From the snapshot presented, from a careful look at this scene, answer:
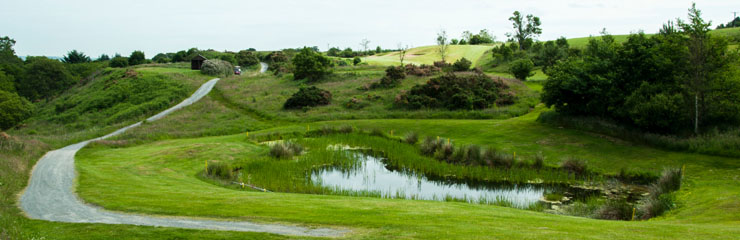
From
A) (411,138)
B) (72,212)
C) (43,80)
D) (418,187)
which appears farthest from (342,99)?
(43,80)

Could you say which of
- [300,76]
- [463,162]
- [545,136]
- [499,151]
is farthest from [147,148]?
[300,76]

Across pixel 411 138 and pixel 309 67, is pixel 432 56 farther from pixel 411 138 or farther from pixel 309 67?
pixel 411 138

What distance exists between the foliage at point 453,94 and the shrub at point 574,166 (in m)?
21.5

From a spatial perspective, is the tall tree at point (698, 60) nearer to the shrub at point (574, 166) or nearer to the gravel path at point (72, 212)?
the shrub at point (574, 166)

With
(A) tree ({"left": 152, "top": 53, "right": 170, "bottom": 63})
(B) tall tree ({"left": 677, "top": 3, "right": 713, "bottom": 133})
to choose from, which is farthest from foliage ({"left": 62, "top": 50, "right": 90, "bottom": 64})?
(B) tall tree ({"left": 677, "top": 3, "right": 713, "bottom": 133})

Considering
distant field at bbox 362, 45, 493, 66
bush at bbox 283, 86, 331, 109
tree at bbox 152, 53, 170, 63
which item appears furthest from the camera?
tree at bbox 152, 53, 170, 63

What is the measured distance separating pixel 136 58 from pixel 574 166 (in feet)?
388

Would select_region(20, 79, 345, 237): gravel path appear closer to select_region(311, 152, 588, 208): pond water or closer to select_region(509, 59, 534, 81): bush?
select_region(311, 152, 588, 208): pond water

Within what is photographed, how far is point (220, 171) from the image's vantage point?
84.6 ft

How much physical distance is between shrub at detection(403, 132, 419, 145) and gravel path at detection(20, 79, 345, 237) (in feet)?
70.4

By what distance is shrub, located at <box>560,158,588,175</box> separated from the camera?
23969 mm

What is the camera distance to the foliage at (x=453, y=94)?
4662 centimetres

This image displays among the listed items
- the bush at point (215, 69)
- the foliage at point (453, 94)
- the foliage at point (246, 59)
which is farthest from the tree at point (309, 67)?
the foliage at point (246, 59)

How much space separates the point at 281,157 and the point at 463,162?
12.0 metres
